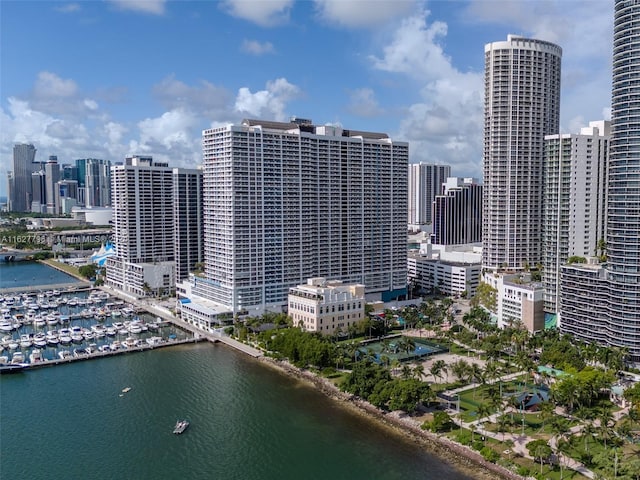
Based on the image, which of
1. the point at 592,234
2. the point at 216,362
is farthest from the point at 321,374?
the point at 592,234

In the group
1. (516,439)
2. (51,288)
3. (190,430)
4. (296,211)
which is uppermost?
(296,211)

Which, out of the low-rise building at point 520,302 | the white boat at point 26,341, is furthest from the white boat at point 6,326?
the low-rise building at point 520,302

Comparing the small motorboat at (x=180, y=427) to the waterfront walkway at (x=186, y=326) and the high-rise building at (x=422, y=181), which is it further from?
the high-rise building at (x=422, y=181)

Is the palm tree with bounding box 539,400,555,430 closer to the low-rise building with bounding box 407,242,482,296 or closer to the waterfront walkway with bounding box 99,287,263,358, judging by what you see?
the waterfront walkway with bounding box 99,287,263,358

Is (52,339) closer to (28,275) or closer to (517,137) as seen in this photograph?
(28,275)

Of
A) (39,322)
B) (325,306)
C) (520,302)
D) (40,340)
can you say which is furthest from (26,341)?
(520,302)

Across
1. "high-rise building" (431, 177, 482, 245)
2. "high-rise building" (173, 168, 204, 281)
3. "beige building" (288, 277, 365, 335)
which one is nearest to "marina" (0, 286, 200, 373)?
"high-rise building" (173, 168, 204, 281)
